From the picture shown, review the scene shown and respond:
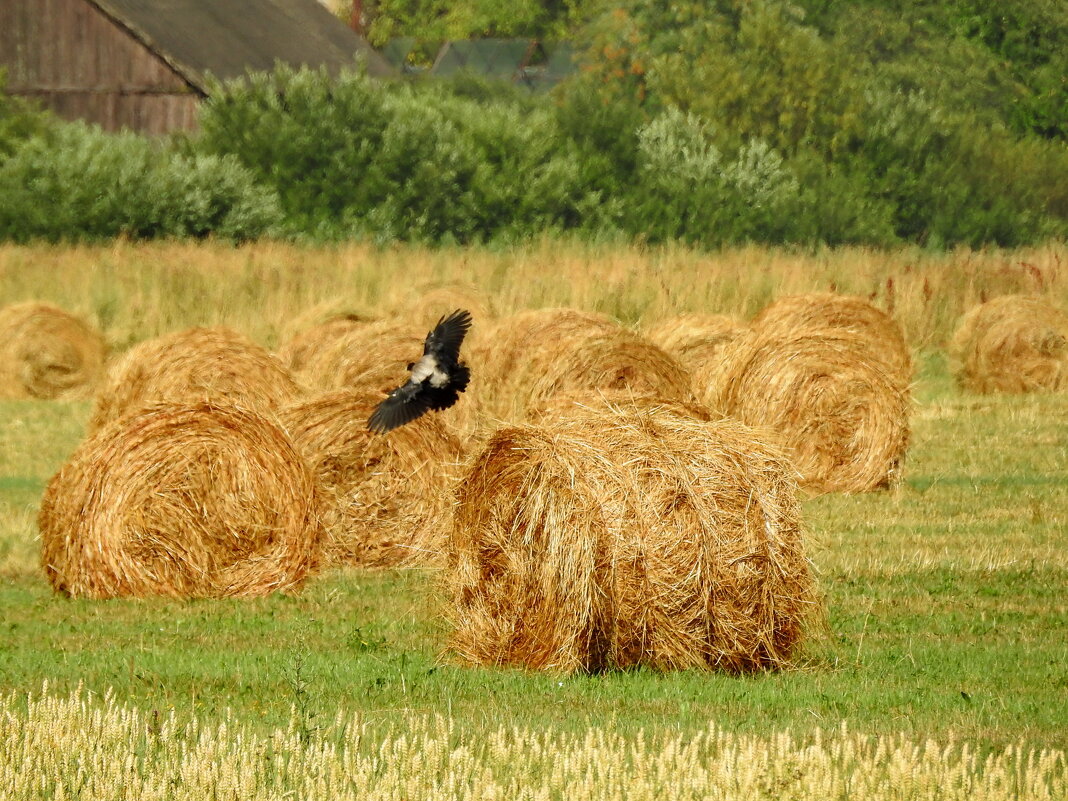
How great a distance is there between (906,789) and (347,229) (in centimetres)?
3429

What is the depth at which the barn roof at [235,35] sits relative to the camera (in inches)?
1871

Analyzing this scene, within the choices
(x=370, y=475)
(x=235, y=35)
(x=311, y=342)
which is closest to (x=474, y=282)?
(x=311, y=342)

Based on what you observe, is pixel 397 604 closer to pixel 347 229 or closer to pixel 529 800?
pixel 529 800

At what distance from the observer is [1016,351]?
24.2m

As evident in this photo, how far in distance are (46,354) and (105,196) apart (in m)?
9.86

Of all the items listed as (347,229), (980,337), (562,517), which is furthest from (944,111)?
(562,517)

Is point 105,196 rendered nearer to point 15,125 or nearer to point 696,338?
point 15,125

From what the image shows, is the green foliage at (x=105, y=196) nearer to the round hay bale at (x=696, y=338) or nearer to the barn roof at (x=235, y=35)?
the barn roof at (x=235, y=35)

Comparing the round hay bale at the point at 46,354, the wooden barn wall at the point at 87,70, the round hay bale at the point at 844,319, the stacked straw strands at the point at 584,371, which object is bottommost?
the round hay bale at the point at 46,354

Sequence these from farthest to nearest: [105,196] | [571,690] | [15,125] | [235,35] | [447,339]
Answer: [235,35], [15,125], [105,196], [447,339], [571,690]

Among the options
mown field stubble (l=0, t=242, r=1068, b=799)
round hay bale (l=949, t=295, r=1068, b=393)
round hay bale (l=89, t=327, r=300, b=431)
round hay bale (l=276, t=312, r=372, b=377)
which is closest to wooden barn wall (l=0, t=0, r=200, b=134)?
round hay bale (l=276, t=312, r=372, b=377)

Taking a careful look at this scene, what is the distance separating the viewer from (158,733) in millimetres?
7656

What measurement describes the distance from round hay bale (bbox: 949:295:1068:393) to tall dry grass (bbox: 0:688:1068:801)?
17.4 m

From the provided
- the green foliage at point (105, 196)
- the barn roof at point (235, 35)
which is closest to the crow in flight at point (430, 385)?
the green foliage at point (105, 196)
